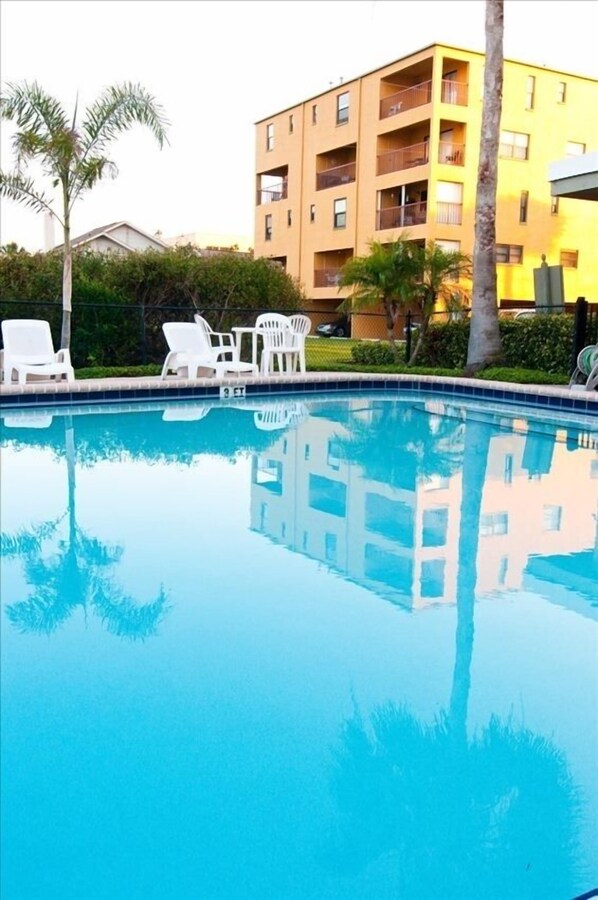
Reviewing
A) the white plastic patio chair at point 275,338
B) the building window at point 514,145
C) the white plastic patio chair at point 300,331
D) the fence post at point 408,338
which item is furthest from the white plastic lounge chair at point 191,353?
the building window at point 514,145

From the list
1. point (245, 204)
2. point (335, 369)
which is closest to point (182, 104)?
point (335, 369)

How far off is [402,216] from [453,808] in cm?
2715

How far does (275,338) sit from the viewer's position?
1308 centimetres

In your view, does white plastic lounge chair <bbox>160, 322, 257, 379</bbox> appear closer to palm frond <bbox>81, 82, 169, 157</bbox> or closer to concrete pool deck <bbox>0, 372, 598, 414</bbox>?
concrete pool deck <bbox>0, 372, 598, 414</bbox>

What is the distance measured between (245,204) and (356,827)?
124 feet

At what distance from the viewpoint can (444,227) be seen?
88.4ft

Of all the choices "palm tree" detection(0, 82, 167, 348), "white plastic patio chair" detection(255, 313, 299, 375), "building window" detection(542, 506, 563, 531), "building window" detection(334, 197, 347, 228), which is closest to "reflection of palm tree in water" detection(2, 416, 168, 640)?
"building window" detection(542, 506, 563, 531)

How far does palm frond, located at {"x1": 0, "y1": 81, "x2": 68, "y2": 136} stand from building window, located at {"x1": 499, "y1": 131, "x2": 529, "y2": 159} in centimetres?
1956

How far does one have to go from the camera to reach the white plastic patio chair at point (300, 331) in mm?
12867

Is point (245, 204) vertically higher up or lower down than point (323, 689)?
higher up

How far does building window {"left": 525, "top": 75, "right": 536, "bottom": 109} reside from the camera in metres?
28.1

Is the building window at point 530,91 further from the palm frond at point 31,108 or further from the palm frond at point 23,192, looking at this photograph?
the palm frond at point 23,192

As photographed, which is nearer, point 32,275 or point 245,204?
point 32,275

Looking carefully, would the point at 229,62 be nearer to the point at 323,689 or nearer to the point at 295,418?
the point at 295,418
